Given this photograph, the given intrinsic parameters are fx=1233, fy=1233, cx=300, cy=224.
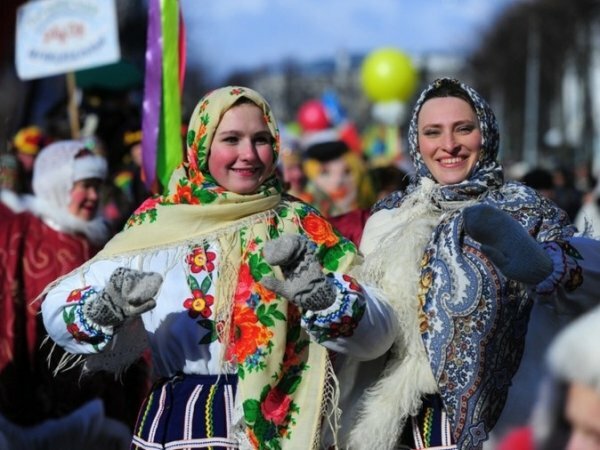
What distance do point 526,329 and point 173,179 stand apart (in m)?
1.09

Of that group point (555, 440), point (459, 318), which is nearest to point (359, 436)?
point (459, 318)

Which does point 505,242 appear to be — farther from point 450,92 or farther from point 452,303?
point 450,92

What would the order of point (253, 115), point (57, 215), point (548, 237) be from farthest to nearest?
point (57, 215)
point (253, 115)
point (548, 237)

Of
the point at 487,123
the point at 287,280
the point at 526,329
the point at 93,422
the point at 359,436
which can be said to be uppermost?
the point at 487,123

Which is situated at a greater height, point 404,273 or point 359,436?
point 404,273

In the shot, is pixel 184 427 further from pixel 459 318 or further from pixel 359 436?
pixel 459 318

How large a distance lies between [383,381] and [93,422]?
2.69m

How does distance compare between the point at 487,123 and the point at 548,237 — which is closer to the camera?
the point at 548,237

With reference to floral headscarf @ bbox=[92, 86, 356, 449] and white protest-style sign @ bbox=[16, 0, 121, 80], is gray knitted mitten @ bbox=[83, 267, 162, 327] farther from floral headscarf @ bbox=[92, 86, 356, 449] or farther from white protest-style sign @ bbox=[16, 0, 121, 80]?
white protest-style sign @ bbox=[16, 0, 121, 80]

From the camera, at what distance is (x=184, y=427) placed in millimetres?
3295

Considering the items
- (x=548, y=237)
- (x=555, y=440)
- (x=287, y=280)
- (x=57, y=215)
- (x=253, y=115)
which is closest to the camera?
(x=555, y=440)

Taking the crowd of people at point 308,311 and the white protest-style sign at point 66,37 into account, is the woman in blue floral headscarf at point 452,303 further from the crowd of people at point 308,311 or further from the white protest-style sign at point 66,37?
the white protest-style sign at point 66,37

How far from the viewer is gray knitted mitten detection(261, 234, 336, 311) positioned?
2.83 meters

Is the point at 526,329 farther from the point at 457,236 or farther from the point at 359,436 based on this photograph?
the point at 359,436
